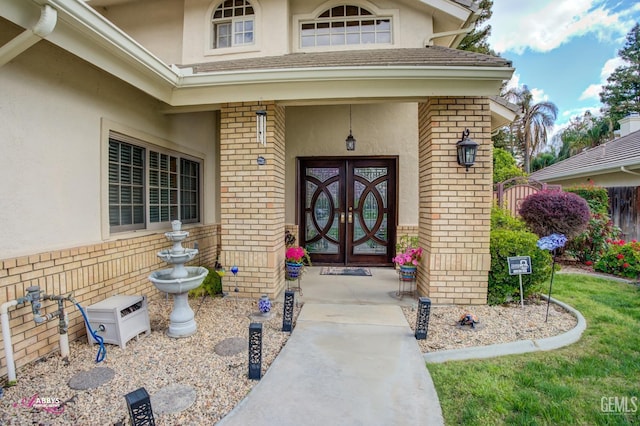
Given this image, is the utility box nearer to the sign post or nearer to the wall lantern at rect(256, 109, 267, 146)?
the wall lantern at rect(256, 109, 267, 146)

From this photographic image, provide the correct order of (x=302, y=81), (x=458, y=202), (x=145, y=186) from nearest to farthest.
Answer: (x=302, y=81) → (x=458, y=202) → (x=145, y=186)

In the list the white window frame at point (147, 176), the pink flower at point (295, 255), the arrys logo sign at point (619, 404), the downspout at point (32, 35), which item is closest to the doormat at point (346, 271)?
the pink flower at point (295, 255)

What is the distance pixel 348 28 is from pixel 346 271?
197 inches

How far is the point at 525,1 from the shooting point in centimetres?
1176

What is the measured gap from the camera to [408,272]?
16.0 feet

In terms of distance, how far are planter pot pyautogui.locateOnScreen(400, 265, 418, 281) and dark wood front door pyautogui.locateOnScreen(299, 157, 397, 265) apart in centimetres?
182

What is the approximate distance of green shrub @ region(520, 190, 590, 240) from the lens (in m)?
6.38

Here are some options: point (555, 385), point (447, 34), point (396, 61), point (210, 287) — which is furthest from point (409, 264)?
point (447, 34)

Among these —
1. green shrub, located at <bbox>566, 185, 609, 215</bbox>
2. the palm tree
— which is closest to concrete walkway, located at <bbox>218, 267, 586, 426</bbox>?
green shrub, located at <bbox>566, 185, 609, 215</bbox>

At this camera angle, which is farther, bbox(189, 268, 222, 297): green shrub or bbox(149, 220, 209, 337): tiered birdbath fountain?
bbox(189, 268, 222, 297): green shrub

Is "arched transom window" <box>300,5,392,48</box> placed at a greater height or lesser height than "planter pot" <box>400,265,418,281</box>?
greater

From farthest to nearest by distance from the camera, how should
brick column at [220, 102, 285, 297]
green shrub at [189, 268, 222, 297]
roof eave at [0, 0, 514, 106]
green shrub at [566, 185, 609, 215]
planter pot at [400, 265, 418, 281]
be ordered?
green shrub at [566, 185, 609, 215] < planter pot at [400, 265, 418, 281] < green shrub at [189, 268, 222, 297] < brick column at [220, 102, 285, 297] < roof eave at [0, 0, 514, 106]

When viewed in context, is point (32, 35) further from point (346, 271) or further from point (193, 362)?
point (346, 271)

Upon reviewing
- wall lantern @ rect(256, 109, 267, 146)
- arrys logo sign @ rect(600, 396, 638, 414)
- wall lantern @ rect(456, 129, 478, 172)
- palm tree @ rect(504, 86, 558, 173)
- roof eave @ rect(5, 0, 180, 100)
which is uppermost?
palm tree @ rect(504, 86, 558, 173)
